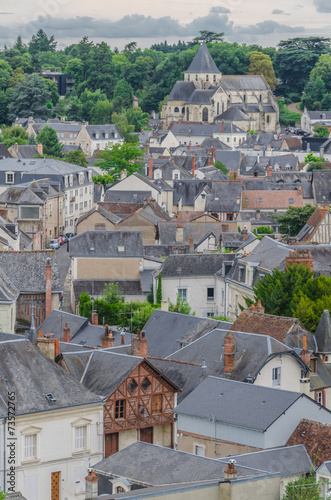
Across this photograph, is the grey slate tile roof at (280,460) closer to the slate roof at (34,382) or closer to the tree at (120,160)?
the slate roof at (34,382)

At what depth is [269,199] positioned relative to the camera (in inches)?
3388

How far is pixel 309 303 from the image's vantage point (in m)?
47.1

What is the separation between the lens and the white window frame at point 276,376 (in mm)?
38938

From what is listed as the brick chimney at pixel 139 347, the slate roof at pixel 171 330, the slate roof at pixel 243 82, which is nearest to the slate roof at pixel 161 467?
the brick chimney at pixel 139 347

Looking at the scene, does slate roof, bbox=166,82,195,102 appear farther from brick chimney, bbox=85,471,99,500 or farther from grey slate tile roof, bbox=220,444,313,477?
brick chimney, bbox=85,471,99,500

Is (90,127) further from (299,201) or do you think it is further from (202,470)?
(202,470)

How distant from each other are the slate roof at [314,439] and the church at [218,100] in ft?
419

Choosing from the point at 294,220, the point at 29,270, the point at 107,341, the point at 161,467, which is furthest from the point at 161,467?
the point at 294,220

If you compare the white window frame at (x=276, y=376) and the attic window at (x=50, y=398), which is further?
the white window frame at (x=276, y=376)

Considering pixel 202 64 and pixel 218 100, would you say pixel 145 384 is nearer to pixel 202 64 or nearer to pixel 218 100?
pixel 218 100

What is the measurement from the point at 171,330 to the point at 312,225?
24.4 meters

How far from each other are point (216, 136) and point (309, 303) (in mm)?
104630

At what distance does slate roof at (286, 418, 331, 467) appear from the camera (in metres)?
31.1

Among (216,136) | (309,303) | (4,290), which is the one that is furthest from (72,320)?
(216,136)
